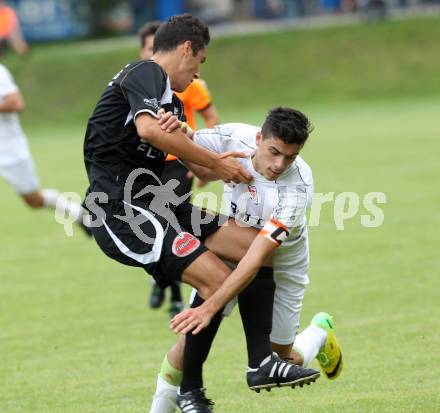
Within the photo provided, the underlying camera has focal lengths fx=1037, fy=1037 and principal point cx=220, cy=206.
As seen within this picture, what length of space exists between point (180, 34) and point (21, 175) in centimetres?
603

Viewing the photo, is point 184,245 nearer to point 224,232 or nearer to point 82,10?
point 224,232

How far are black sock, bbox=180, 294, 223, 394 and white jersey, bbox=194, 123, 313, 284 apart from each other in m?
0.58

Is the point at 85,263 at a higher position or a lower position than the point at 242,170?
lower

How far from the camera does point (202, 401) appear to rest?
5566 millimetres

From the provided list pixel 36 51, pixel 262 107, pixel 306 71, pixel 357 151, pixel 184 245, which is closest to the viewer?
pixel 184 245

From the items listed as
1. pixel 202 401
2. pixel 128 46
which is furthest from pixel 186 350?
pixel 128 46

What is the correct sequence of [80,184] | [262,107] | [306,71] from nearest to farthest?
[80,184] → [262,107] → [306,71]

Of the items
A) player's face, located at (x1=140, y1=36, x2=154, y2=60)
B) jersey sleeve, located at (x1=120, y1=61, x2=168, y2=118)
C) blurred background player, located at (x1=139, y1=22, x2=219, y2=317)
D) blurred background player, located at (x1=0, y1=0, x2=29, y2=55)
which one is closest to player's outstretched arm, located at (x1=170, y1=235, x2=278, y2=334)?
jersey sleeve, located at (x1=120, y1=61, x2=168, y2=118)

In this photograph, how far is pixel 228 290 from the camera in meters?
5.27

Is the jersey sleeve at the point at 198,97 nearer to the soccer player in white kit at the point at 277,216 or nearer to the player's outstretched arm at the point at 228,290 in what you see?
the soccer player in white kit at the point at 277,216

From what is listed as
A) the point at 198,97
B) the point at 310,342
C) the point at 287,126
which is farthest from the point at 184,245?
the point at 198,97

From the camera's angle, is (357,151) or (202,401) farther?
(357,151)

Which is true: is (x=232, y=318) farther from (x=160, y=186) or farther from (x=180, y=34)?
(x=180, y=34)

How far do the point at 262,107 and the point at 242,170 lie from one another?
2535cm
